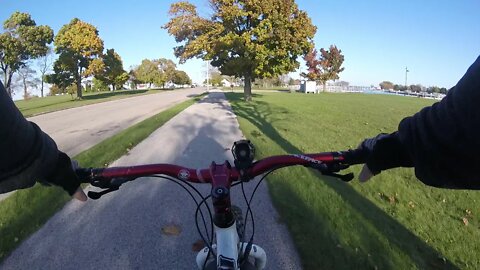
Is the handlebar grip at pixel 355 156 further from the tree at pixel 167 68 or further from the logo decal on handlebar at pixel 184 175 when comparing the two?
the tree at pixel 167 68

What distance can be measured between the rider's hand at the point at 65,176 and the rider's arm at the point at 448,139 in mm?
1449

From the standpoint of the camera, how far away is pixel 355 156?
1.71 metres

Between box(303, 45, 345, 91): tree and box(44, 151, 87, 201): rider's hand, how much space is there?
66075 mm

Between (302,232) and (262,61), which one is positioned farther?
(262,61)

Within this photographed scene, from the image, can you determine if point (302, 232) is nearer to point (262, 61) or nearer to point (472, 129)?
point (472, 129)

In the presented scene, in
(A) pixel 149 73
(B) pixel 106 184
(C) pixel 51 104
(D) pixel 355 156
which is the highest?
(A) pixel 149 73

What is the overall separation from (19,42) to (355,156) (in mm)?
37049

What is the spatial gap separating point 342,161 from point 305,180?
3.99m

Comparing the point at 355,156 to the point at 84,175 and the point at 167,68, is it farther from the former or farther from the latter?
the point at 167,68

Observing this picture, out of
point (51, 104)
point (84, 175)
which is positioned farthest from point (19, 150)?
point (51, 104)

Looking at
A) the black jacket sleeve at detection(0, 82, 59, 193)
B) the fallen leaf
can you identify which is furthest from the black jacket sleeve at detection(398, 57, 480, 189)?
the fallen leaf

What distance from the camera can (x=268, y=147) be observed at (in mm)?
8266

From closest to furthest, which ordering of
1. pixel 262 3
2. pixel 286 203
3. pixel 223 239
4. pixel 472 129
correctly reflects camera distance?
pixel 472 129 < pixel 223 239 < pixel 286 203 < pixel 262 3

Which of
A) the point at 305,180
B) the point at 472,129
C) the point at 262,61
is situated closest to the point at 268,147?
the point at 305,180
